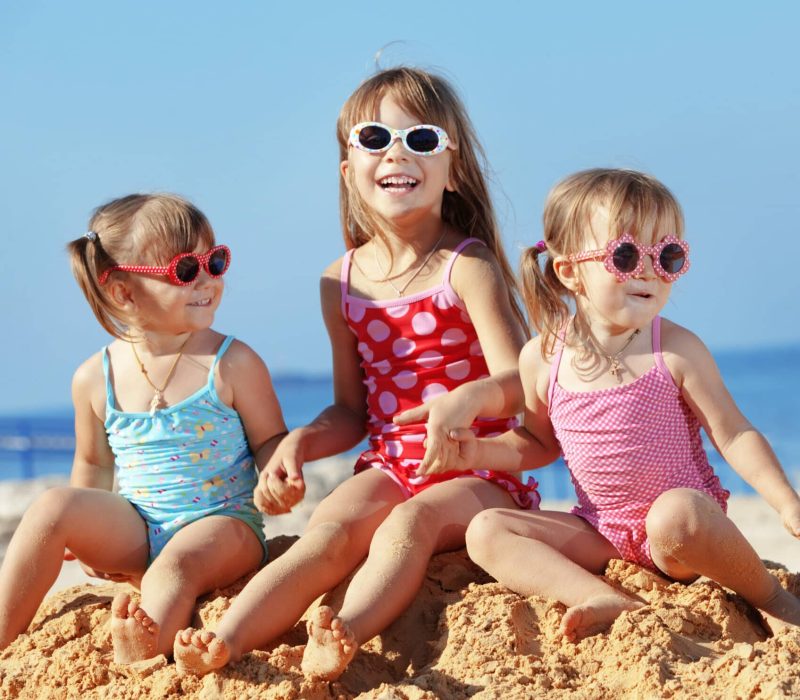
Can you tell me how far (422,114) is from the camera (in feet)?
14.0

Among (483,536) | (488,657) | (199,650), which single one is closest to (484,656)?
(488,657)

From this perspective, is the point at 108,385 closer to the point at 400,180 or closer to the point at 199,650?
the point at 400,180

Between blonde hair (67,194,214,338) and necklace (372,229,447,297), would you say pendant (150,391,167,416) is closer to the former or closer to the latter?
blonde hair (67,194,214,338)

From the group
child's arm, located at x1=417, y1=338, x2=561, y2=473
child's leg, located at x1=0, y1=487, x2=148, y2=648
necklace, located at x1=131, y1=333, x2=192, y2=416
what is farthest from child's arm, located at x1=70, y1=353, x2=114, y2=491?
child's arm, located at x1=417, y1=338, x2=561, y2=473

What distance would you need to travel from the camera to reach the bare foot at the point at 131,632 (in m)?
3.36

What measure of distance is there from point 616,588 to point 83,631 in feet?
6.05

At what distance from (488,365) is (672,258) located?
2.79ft

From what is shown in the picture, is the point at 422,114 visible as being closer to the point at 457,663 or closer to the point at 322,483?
the point at 457,663

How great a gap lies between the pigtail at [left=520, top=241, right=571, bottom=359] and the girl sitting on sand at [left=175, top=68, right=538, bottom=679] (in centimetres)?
25

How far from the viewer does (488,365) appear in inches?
163

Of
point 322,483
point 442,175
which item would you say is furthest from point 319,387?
point 442,175

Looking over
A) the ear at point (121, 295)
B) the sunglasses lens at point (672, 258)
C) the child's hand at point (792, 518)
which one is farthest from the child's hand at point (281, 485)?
the child's hand at point (792, 518)

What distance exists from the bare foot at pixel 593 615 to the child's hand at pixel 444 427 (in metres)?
0.61

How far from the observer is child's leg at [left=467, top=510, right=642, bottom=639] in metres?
3.34
